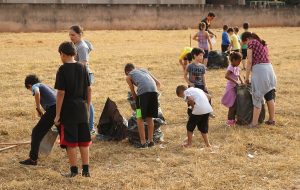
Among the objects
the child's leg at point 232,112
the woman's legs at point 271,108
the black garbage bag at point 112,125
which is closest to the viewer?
the black garbage bag at point 112,125

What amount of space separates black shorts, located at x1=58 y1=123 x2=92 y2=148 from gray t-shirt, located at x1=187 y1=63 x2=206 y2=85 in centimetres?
290

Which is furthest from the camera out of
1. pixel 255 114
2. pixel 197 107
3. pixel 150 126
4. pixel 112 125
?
pixel 255 114

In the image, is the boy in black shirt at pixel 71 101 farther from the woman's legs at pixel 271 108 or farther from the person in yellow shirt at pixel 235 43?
the person in yellow shirt at pixel 235 43

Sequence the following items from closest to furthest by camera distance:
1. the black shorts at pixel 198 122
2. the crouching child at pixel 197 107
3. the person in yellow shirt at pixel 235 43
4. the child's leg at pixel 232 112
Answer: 1. the crouching child at pixel 197 107
2. the black shorts at pixel 198 122
3. the child's leg at pixel 232 112
4. the person in yellow shirt at pixel 235 43

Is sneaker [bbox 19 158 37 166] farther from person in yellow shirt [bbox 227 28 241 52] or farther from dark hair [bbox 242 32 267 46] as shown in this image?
person in yellow shirt [bbox 227 28 241 52]

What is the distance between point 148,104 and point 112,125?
0.80 meters

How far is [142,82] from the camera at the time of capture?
693 cm

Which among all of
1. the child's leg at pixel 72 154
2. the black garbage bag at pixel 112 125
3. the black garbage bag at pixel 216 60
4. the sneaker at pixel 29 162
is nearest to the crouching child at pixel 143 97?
the black garbage bag at pixel 112 125

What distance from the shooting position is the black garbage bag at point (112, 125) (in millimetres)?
7414

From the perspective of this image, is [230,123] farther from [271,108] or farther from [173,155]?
[173,155]

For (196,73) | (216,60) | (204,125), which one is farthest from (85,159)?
(216,60)

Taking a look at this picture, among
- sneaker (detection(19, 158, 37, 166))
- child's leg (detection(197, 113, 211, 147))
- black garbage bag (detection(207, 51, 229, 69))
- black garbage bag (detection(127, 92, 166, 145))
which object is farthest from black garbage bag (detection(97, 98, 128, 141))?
black garbage bag (detection(207, 51, 229, 69))

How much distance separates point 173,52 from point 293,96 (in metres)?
10.1

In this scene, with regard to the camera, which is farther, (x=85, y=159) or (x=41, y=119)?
(x=41, y=119)
